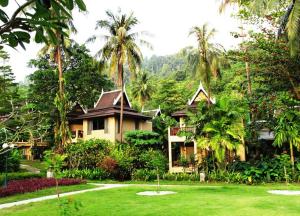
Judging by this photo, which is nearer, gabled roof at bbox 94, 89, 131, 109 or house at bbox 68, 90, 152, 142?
house at bbox 68, 90, 152, 142

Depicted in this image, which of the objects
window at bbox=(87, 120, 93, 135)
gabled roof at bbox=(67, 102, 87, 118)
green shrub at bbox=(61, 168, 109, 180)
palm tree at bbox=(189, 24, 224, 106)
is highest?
palm tree at bbox=(189, 24, 224, 106)

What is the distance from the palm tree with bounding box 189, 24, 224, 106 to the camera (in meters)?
22.2

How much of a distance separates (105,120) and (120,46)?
691 cm

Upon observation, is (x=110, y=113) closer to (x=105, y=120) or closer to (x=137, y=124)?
(x=105, y=120)

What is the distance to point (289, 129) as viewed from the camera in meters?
18.0

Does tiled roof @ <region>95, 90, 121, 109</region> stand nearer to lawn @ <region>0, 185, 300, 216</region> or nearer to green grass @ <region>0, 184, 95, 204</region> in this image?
green grass @ <region>0, 184, 95, 204</region>

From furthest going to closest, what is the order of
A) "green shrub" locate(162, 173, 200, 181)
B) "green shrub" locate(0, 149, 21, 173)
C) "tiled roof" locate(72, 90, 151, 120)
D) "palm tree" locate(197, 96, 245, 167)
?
"tiled roof" locate(72, 90, 151, 120), "green shrub" locate(0, 149, 21, 173), "green shrub" locate(162, 173, 200, 181), "palm tree" locate(197, 96, 245, 167)

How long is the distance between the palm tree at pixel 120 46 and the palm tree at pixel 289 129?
11282mm

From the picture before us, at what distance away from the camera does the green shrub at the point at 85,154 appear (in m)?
22.4

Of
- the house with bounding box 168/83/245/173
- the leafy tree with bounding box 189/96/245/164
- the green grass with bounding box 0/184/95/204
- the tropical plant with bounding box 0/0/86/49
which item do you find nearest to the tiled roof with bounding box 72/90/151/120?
the house with bounding box 168/83/245/173

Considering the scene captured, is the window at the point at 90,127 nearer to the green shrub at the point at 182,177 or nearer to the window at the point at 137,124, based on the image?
the window at the point at 137,124

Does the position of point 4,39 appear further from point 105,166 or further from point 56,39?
point 105,166

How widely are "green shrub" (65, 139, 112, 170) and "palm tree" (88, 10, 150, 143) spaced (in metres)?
2.96

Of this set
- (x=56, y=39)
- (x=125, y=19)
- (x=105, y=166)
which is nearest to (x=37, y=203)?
(x=105, y=166)
